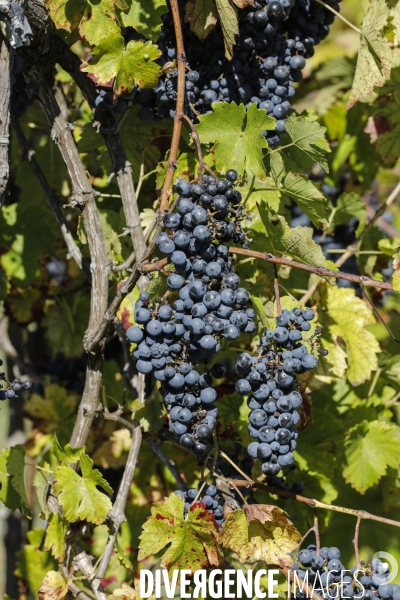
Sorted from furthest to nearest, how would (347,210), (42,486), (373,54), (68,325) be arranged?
(68,325) → (347,210) → (373,54) → (42,486)

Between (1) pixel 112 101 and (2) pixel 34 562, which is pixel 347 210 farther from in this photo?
(2) pixel 34 562

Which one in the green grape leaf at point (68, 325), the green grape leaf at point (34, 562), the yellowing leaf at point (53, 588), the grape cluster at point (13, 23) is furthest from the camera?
the green grape leaf at point (68, 325)

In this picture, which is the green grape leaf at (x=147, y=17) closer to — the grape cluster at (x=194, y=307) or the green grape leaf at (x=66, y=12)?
the green grape leaf at (x=66, y=12)

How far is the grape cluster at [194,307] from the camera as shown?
164cm

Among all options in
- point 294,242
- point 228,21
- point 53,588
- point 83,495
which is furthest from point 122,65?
point 53,588

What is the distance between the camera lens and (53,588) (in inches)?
77.2

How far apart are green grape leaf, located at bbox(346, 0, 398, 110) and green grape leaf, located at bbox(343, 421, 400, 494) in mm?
1195

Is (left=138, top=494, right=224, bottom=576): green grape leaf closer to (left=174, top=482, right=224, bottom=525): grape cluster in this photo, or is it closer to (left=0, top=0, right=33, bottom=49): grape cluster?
(left=174, top=482, right=224, bottom=525): grape cluster

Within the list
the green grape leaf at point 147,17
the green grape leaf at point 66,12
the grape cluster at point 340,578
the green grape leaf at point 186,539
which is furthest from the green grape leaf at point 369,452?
the green grape leaf at point 66,12

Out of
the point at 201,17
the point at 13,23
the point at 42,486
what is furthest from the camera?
the point at 42,486

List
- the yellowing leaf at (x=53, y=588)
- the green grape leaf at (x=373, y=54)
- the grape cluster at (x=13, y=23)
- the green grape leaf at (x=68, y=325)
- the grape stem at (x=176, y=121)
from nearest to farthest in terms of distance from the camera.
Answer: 1. the grape cluster at (x=13, y=23)
2. the grape stem at (x=176, y=121)
3. the yellowing leaf at (x=53, y=588)
4. the green grape leaf at (x=373, y=54)
5. the green grape leaf at (x=68, y=325)

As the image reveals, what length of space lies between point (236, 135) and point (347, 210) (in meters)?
1.04

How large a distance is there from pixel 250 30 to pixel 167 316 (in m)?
1.01

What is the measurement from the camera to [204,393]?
1771 millimetres
